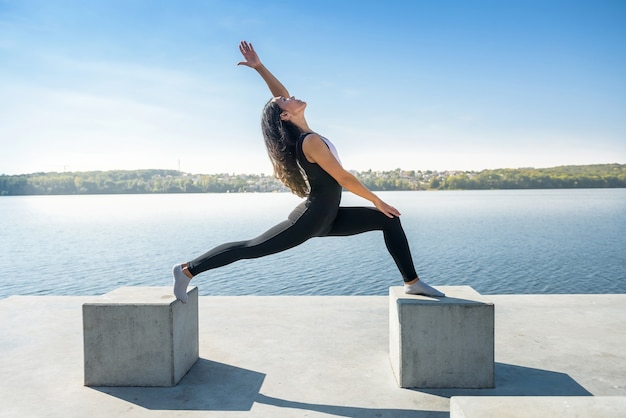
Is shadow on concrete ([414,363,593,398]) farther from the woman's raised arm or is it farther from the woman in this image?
the woman's raised arm

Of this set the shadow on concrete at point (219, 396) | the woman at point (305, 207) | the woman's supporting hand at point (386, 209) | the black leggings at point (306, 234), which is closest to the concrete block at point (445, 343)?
the woman at point (305, 207)

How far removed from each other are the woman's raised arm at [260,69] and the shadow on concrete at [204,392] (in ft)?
7.39

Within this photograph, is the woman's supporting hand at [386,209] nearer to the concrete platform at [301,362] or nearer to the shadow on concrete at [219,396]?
the concrete platform at [301,362]

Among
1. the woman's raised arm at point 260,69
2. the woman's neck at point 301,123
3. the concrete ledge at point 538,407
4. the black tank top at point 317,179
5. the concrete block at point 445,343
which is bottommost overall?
the concrete block at point 445,343

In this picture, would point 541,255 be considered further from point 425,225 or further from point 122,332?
point 122,332

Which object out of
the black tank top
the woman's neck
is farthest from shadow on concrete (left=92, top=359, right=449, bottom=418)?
the woman's neck

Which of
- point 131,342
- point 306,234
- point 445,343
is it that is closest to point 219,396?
point 131,342

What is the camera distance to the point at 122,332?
3865 mm

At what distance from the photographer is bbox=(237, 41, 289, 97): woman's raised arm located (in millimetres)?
4367

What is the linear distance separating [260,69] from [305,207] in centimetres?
136

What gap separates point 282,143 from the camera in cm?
393

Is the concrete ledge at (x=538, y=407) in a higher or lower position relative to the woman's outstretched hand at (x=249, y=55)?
lower

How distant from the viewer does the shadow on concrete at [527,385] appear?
3688 mm

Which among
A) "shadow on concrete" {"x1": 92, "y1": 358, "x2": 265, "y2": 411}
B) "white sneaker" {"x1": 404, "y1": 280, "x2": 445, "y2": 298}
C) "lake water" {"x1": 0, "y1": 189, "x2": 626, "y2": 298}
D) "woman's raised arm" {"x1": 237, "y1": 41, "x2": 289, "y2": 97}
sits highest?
"woman's raised arm" {"x1": 237, "y1": 41, "x2": 289, "y2": 97}
